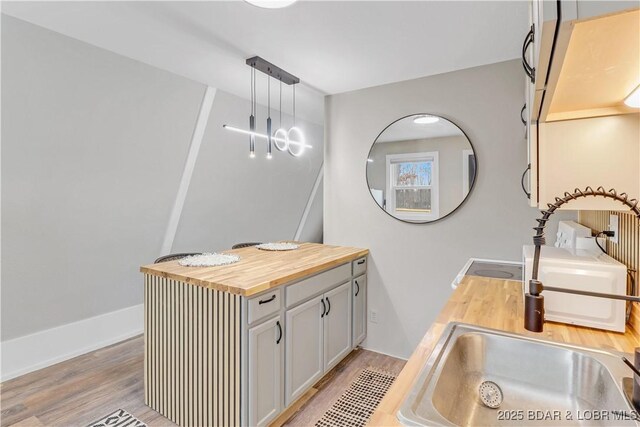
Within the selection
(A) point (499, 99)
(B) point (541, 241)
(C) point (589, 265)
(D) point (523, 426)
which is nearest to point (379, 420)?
(D) point (523, 426)

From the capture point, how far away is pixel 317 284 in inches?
88.1

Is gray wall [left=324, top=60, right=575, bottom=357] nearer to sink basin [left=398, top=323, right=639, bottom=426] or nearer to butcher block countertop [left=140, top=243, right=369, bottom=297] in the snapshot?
butcher block countertop [left=140, top=243, right=369, bottom=297]

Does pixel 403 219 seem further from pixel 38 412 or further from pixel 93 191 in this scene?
pixel 38 412

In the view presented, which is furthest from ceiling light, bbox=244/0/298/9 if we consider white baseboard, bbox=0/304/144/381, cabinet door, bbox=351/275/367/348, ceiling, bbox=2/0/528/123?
white baseboard, bbox=0/304/144/381

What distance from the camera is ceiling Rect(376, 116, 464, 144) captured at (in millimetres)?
2505

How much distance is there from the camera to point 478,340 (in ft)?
3.55

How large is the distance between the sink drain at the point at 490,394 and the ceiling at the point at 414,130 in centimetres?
195

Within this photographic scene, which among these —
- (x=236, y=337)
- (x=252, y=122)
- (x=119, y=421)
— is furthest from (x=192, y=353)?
(x=252, y=122)

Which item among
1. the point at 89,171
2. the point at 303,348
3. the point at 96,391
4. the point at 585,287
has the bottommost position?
the point at 96,391

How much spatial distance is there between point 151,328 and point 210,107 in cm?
194

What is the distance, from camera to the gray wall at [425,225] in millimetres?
2312

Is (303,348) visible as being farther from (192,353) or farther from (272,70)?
(272,70)

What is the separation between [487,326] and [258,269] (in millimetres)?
1326

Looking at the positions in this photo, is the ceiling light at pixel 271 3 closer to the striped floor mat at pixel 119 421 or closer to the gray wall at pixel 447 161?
the gray wall at pixel 447 161
